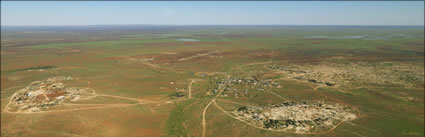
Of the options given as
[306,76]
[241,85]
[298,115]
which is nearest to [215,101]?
[241,85]

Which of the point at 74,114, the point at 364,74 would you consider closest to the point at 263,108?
the point at 74,114

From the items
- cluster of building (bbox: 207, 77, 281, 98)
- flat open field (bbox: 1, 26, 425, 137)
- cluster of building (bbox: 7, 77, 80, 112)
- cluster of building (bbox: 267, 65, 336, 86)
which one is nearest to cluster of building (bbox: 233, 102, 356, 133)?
flat open field (bbox: 1, 26, 425, 137)

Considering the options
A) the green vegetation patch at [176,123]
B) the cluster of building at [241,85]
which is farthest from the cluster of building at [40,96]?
the cluster of building at [241,85]

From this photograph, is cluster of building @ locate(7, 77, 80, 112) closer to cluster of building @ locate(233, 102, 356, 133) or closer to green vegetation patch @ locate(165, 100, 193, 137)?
green vegetation patch @ locate(165, 100, 193, 137)

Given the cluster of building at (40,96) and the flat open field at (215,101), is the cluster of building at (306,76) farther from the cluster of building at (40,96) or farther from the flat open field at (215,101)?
the cluster of building at (40,96)

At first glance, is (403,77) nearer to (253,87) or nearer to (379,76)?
(379,76)
